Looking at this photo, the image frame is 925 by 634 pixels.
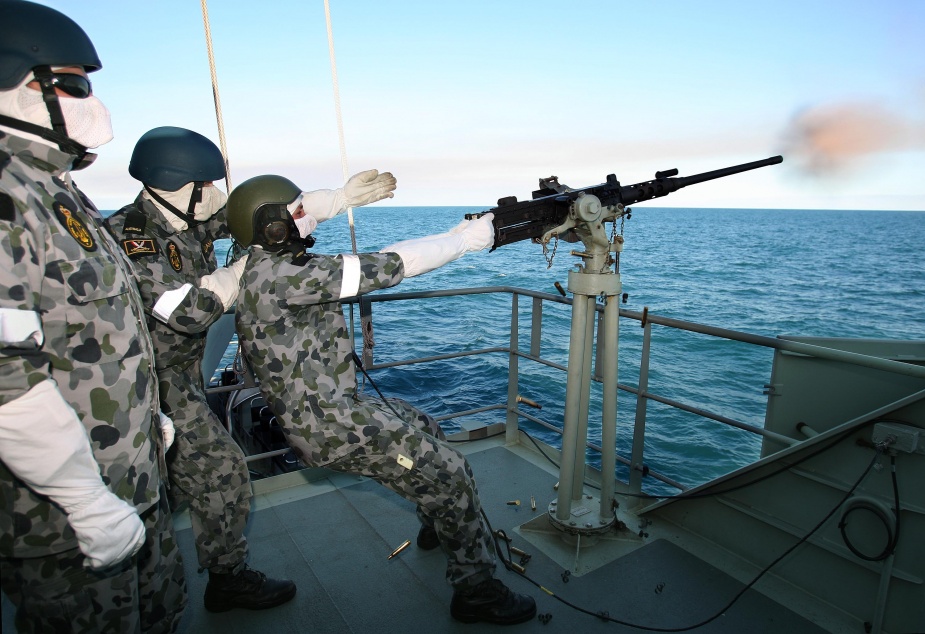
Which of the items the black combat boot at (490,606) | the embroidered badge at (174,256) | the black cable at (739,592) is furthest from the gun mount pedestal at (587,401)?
the embroidered badge at (174,256)

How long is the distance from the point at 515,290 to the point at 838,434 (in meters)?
2.25

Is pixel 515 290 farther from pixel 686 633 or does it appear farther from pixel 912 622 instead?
pixel 912 622

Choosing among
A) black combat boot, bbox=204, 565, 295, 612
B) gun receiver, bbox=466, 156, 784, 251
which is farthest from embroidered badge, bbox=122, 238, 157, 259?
black combat boot, bbox=204, 565, 295, 612

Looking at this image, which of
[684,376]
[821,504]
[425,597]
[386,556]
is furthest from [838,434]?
[684,376]

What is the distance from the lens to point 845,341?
3.14 m

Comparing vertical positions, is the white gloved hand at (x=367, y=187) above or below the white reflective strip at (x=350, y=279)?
above

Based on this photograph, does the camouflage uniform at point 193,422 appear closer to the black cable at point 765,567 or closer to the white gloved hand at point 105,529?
the black cable at point 765,567

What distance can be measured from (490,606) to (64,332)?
215cm

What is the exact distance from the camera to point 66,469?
155 centimetres

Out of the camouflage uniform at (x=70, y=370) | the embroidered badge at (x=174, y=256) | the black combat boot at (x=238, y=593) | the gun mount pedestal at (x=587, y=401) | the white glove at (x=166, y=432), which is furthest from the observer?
the gun mount pedestal at (x=587, y=401)

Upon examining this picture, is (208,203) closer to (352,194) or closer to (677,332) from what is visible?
(352,194)

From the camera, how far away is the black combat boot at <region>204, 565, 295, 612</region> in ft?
9.73

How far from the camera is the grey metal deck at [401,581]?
290 centimetres

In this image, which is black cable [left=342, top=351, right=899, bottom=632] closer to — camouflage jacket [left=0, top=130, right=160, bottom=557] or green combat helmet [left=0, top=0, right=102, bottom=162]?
camouflage jacket [left=0, top=130, right=160, bottom=557]
